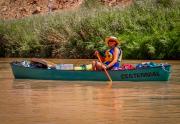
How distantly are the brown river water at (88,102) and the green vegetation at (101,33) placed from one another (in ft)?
35.1

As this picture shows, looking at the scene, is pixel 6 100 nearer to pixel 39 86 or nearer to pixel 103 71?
pixel 39 86

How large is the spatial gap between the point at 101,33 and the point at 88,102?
19.3 metres

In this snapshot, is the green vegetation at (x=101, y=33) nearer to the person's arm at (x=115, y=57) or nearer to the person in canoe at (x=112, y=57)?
the person in canoe at (x=112, y=57)

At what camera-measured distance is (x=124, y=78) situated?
1919 centimetres

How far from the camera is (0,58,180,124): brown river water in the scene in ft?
38.1

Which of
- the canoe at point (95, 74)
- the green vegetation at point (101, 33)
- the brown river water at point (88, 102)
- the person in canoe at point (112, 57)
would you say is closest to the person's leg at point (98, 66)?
the person in canoe at point (112, 57)

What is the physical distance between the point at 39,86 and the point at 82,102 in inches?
180

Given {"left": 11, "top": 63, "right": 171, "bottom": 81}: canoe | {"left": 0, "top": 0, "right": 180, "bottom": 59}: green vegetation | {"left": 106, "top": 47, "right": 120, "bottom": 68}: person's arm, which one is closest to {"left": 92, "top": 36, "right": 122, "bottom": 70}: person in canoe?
{"left": 106, "top": 47, "right": 120, "bottom": 68}: person's arm

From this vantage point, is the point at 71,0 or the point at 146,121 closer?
the point at 146,121

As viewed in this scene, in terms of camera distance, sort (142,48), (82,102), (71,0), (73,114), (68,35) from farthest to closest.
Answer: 1. (71,0)
2. (68,35)
3. (142,48)
4. (82,102)
5. (73,114)

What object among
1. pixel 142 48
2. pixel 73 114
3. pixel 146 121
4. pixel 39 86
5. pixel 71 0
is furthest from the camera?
pixel 71 0

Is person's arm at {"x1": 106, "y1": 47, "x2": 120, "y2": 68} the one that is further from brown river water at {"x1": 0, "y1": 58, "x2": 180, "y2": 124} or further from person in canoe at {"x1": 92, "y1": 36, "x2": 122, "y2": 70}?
brown river water at {"x1": 0, "y1": 58, "x2": 180, "y2": 124}

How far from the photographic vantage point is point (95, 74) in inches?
772

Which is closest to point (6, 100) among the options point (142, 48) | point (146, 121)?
point (146, 121)
